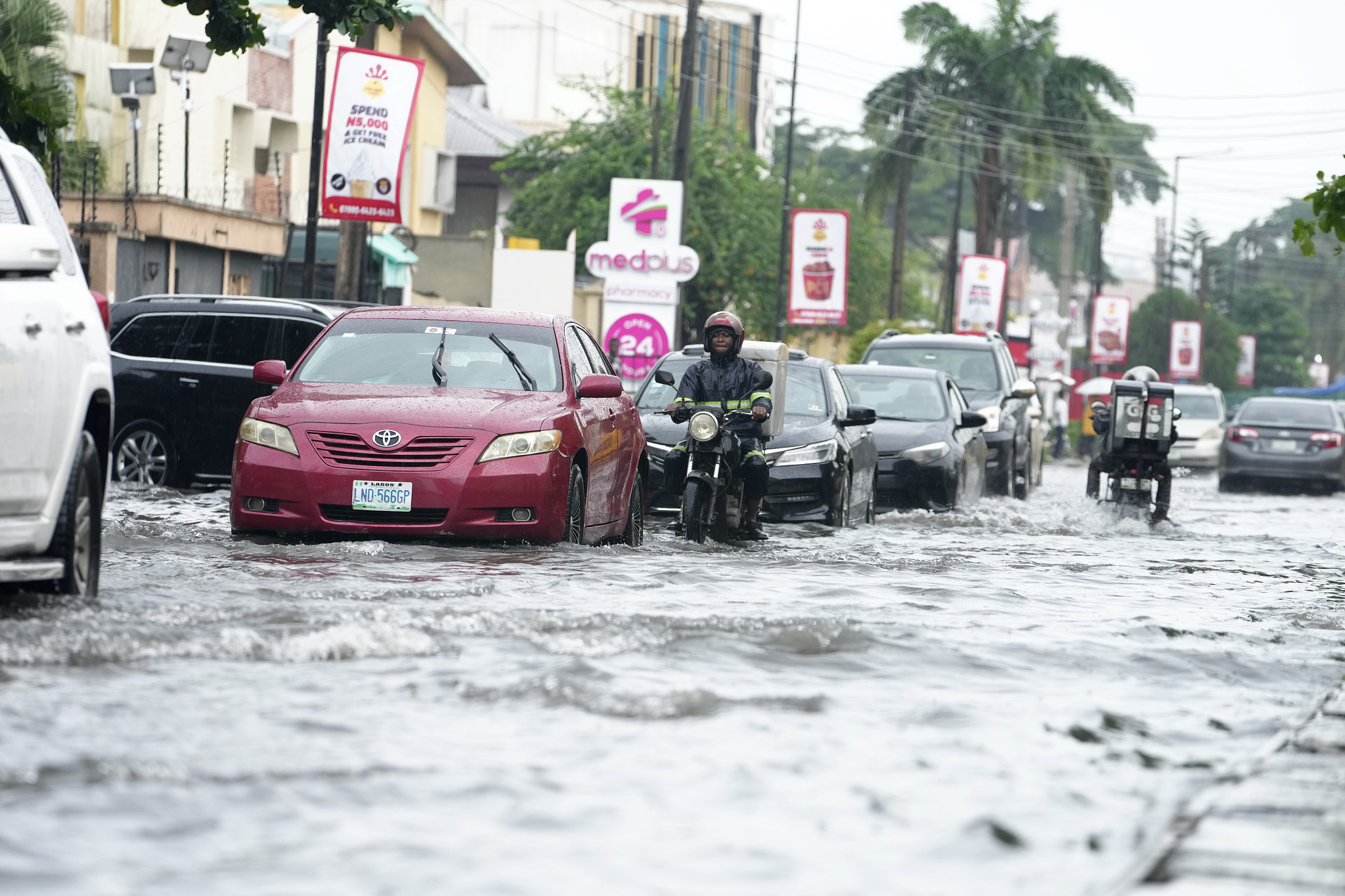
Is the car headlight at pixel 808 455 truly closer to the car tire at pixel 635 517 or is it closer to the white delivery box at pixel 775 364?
the white delivery box at pixel 775 364

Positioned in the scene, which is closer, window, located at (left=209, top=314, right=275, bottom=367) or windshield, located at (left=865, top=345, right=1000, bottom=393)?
window, located at (left=209, top=314, right=275, bottom=367)

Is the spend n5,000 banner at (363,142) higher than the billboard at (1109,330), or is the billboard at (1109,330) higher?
the spend n5,000 banner at (363,142)

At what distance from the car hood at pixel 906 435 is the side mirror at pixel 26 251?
42.2 feet

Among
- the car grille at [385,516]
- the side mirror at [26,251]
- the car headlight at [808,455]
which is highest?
the side mirror at [26,251]

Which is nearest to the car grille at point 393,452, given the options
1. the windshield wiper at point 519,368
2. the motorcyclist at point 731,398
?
the windshield wiper at point 519,368

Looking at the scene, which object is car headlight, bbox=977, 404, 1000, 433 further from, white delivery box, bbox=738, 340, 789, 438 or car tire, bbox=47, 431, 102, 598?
car tire, bbox=47, 431, 102, 598

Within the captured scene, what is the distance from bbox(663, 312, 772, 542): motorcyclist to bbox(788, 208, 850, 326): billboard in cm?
2666

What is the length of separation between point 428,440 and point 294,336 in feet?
21.7

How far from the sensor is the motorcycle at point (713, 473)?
46.4 ft

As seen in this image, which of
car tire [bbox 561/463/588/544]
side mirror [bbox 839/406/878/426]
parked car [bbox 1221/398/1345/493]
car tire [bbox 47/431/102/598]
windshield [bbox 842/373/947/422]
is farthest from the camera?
parked car [bbox 1221/398/1345/493]

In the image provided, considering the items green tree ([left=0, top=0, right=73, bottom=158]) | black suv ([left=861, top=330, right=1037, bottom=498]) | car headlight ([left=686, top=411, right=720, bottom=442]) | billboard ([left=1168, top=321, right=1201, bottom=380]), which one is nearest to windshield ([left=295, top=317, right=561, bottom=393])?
car headlight ([left=686, top=411, right=720, bottom=442])

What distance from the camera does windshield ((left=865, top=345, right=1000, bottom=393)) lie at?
24641mm

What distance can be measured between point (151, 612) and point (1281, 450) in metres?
26.3

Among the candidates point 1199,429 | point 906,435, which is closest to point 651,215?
point 906,435
